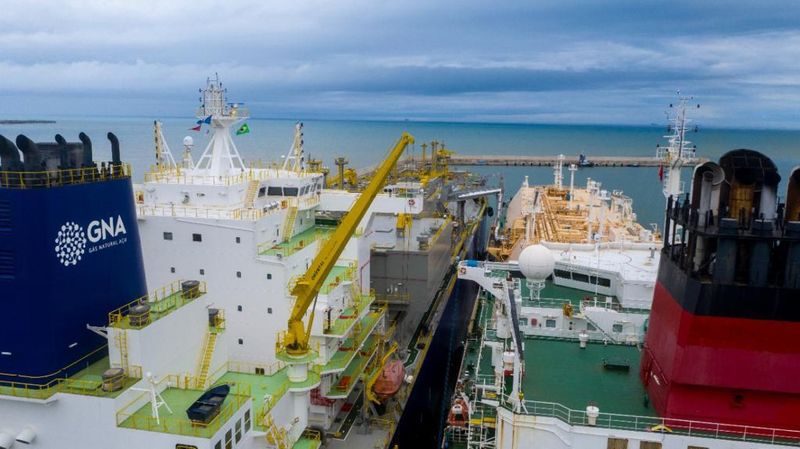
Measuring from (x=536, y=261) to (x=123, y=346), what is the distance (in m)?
11.6

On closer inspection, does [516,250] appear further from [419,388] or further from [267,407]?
[267,407]

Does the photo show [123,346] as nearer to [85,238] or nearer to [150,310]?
[150,310]

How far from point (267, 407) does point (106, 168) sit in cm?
607

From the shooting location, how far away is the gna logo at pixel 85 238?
34.1ft

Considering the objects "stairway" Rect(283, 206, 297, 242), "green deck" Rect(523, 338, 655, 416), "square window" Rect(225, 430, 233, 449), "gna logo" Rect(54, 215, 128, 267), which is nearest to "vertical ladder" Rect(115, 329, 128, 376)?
"gna logo" Rect(54, 215, 128, 267)

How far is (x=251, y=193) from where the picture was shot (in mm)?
18375

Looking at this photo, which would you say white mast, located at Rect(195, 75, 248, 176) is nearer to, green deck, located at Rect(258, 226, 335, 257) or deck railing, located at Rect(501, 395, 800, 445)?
green deck, located at Rect(258, 226, 335, 257)

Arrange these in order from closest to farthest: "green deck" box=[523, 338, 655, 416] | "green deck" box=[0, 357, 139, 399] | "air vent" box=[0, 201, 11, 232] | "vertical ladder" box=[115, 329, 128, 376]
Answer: "air vent" box=[0, 201, 11, 232] → "green deck" box=[0, 357, 139, 399] → "vertical ladder" box=[115, 329, 128, 376] → "green deck" box=[523, 338, 655, 416]

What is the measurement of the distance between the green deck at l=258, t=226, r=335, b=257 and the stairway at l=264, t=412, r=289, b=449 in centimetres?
473

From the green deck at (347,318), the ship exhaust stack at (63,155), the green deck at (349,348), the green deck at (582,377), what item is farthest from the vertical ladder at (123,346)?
the green deck at (582,377)

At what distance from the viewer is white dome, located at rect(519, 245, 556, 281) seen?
17562 mm

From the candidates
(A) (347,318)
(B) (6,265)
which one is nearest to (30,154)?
(B) (6,265)

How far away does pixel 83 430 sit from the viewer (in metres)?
10.2

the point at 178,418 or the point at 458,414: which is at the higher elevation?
the point at 178,418
